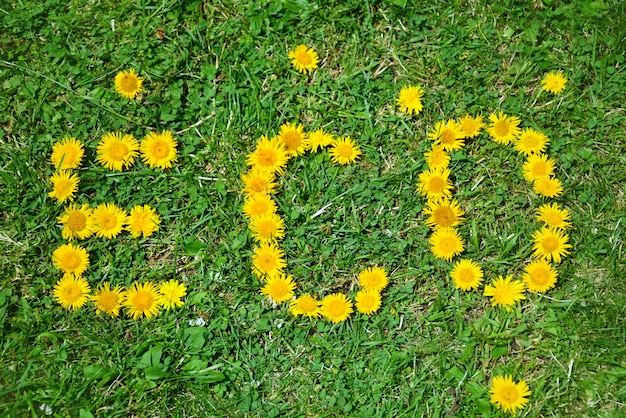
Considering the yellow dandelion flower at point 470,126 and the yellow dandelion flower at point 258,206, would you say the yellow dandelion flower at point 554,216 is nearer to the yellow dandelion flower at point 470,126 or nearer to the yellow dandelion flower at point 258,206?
the yellow dandelion flower at point 470,126

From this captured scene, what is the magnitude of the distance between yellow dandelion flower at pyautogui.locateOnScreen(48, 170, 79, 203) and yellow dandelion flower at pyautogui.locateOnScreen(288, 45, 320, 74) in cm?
130

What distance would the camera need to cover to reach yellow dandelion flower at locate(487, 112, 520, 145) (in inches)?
137

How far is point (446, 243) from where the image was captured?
3305 millimetres

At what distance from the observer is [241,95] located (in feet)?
11.6

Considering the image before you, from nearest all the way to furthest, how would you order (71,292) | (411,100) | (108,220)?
(71,292) → (108,220) → (411,100)

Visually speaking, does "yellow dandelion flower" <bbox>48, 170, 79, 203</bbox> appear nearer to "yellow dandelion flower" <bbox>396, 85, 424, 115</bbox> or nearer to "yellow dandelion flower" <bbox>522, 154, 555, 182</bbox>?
"yellow dandelion flower" <bbox>396, 85, 424, 115</bbox>

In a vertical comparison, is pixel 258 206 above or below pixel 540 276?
above

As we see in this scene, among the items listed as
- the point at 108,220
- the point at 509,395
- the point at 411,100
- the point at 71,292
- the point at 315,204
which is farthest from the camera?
the point at 411,100

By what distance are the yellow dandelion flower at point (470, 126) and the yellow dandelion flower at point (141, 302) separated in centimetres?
179

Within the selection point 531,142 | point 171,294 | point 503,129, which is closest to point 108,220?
point 171,294

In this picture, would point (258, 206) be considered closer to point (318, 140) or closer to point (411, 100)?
point (318, 140)

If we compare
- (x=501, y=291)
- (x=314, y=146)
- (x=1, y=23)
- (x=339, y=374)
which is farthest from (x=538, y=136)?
(x=1, y=23)

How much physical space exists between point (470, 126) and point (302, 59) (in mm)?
975

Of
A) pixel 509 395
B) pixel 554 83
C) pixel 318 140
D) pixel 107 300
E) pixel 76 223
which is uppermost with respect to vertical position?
pixel 554 83
